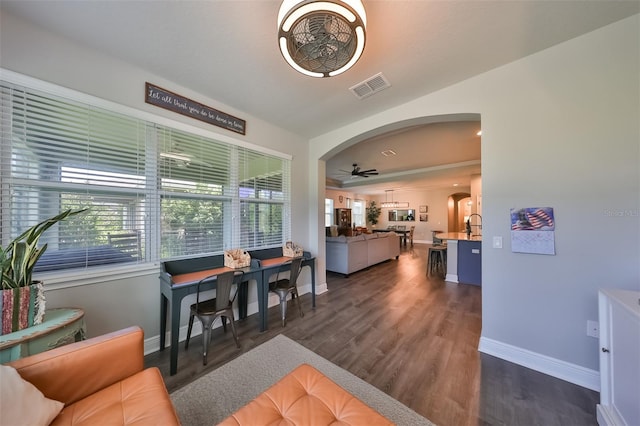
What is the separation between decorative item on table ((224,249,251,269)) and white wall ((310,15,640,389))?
2646mm

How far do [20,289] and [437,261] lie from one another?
635 centimetres

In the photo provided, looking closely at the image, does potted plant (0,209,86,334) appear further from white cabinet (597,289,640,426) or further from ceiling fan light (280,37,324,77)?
white cabinet (597,289,640,426)

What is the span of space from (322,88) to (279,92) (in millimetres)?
509

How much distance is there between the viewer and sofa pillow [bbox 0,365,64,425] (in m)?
0.79

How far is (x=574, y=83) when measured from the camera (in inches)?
69.4

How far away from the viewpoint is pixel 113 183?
78.2 inches

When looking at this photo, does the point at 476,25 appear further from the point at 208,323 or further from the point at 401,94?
the point at 208,323

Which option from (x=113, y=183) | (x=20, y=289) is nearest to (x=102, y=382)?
(x=20, y=289)

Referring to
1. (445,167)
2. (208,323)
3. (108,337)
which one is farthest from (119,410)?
(445,167)

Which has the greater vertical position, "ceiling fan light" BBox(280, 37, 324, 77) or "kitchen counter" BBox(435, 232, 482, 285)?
"ceiling fan light" BBox(280, 37, 324, 77)

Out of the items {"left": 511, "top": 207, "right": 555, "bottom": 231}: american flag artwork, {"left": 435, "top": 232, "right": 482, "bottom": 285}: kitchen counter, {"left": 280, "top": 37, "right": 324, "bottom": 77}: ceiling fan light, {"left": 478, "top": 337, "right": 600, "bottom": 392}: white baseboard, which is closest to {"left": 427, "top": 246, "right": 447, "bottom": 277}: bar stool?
{"left": 435, "top": 232, "right": 482, "bottom": 285}: kitchen counter

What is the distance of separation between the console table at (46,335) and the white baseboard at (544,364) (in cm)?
337

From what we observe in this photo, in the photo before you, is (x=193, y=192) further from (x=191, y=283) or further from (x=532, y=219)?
(x=532, y=219)

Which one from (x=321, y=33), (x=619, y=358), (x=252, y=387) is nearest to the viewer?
(x=619, y=358)
